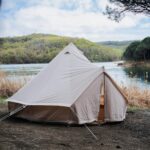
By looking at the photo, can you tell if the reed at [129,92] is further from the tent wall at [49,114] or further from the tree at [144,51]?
the tree at [144,51]

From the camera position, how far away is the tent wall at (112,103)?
8.76m

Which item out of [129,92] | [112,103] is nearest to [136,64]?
[129,92]

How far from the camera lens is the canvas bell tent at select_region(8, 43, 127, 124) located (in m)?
8.22

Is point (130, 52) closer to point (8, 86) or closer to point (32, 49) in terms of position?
point (32, 49)

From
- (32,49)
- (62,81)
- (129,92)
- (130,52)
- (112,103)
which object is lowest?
(129,92)

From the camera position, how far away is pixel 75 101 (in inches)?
320

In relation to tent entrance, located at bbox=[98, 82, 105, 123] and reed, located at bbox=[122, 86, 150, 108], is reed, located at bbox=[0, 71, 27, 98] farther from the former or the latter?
tent entrance, located at bbox=[98, 82, 105, 123]

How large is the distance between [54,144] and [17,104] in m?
2.55

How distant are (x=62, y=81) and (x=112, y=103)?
1213mm

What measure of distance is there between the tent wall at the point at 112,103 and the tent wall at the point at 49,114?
95 centimetres

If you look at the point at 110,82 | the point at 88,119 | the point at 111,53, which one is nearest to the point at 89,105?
the point at 88,119

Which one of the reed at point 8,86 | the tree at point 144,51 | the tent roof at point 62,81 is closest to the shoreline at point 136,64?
the tree at point 144,51

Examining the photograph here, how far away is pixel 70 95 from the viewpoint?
8.30 m

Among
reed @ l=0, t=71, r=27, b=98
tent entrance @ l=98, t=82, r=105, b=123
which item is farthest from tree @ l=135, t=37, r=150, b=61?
tent entrance @ l=98, t=82, r=105, b=123
